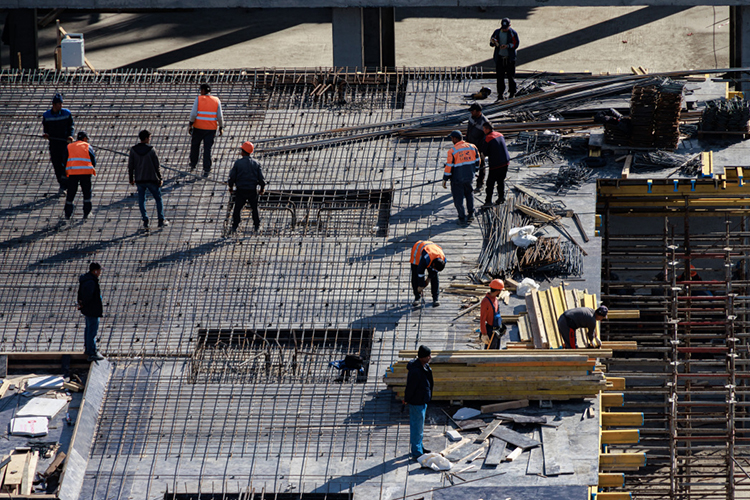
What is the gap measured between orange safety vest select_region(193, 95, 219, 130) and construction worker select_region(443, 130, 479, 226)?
5.07 meters

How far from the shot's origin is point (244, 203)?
22281 millimetres

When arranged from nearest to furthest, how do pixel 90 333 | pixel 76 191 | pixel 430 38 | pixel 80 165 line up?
pixel 90 333 → pixel 80 165 → pixel 76 191 → pixel 430 38

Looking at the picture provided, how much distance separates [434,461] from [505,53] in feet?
41.1

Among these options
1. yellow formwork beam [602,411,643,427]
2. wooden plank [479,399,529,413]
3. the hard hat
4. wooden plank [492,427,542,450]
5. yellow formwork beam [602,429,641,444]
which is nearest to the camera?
wooden plank [492,427,542,450]

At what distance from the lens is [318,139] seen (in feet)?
85.5

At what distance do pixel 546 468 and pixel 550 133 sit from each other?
10.7 meters

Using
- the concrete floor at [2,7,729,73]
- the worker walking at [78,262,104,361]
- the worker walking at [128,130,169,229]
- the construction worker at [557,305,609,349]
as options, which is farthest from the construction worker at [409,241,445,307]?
the concrete floor at [2,7,729,73]

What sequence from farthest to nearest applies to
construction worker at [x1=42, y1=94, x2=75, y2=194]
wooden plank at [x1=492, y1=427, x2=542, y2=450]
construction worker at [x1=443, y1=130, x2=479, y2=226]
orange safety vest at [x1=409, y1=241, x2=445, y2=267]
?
construction worker at [x1=42, y1=94, x2=75, y2=194], construction worker at [x1=443, y1=130, x2=479, y2=226], orange safety vest at [x1=409, y1=241, x2=445, y2=267], wooden plank at [x1=492, y1=427, x2=542, y2=450]

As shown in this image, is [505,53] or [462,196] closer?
[462,196]

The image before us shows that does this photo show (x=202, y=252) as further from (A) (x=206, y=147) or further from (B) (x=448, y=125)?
(B) (x=448, y=125)

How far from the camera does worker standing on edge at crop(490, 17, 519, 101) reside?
26.1m

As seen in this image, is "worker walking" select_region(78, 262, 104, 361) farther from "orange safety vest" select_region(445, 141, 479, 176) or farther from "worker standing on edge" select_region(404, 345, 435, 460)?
"orange safety vest" select_region(445, 141, 479, 176)

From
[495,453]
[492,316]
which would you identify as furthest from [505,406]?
[492,316]

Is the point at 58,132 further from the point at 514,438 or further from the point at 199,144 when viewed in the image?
the point at 514,438
